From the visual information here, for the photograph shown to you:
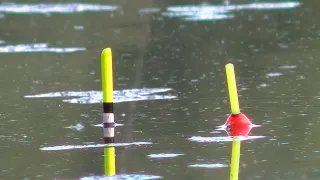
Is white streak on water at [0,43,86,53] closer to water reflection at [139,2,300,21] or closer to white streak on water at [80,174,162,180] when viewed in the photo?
water reflection at [139,2,300,21]

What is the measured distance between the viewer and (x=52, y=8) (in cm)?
3059

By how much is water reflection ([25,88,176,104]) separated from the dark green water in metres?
0.16

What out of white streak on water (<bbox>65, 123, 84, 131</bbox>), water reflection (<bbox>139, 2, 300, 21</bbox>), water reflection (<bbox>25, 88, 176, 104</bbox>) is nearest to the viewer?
white streak on water (<bbox>65, 123, 84, 131</bbox>)

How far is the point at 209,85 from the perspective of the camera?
48.1 ft

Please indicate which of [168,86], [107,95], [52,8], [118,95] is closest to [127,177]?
[107,95]

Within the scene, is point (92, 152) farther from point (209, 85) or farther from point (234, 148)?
point (209, 85)

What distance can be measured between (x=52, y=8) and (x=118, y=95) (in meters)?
16.9

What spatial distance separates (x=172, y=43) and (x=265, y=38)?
6.47 feet

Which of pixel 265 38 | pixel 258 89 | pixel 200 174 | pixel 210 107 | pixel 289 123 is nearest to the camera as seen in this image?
pixel 200 174

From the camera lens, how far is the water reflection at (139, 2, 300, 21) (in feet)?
84.0

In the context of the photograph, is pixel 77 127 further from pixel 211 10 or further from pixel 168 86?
pixel 211 10

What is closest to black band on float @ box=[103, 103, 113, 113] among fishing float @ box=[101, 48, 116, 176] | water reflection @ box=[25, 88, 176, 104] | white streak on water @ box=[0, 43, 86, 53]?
fishing float @ box=[101, 48, 116, 176]

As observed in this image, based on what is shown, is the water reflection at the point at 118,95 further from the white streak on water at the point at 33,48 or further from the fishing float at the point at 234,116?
the white streak on water at the point at 33,48

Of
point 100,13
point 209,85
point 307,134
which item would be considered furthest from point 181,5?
point 307,134
